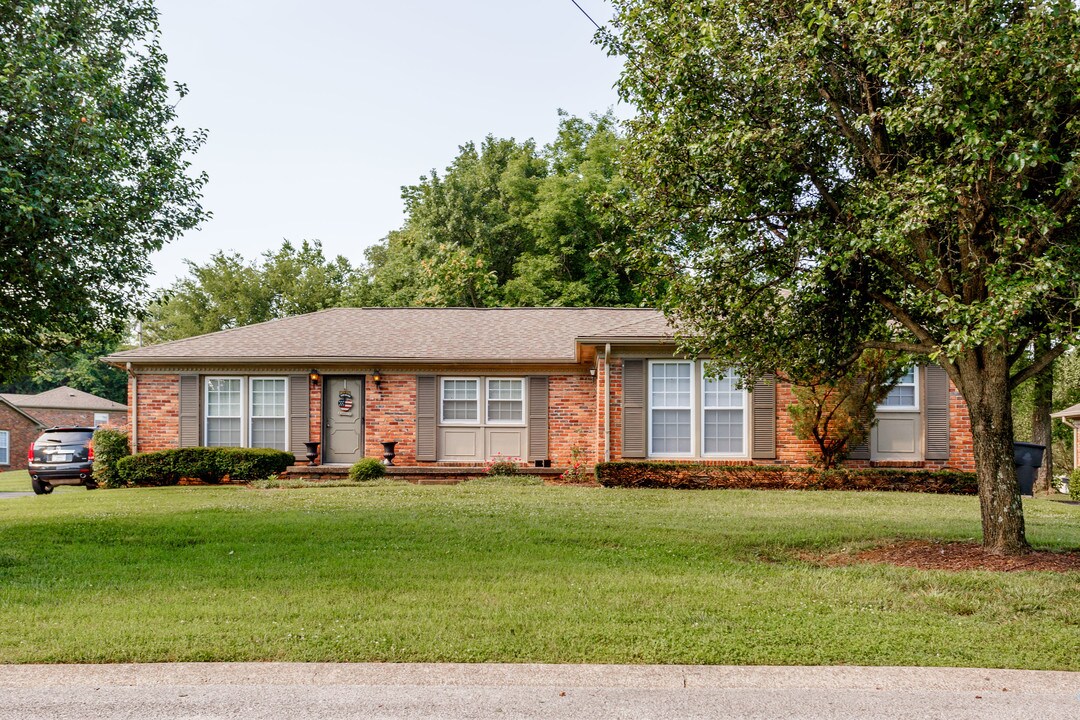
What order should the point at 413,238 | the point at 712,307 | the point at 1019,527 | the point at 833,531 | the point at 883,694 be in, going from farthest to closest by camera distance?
the point at 413,238 < the point at 833,531 < the point at 712,307 < the point at 1019,527 < the point at 883,694

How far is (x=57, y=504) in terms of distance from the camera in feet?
45.3

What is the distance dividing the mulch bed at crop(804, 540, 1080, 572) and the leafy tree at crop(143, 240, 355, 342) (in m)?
31.2

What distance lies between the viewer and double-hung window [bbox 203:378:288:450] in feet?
61.0

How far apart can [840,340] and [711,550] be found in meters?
2.89

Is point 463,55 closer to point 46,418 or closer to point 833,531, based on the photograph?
point 833,531

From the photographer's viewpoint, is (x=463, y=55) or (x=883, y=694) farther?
(x=463, y=55)

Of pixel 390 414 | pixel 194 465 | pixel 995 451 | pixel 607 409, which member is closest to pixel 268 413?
pixel 194 465

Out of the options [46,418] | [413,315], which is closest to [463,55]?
[413,315]

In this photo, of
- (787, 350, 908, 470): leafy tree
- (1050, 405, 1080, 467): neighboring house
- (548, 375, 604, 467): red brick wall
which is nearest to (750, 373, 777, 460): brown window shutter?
(787, 350, 908, 470): leafy tree

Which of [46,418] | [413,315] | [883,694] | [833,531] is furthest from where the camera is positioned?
[46,418]

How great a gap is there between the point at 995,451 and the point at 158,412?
53.5ft

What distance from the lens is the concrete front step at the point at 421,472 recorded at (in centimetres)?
1753

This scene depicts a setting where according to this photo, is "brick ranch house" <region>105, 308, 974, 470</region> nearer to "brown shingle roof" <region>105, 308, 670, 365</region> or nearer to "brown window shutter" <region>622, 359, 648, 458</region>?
"brown shingle roof" <region>105, 308, 670, 365</region>

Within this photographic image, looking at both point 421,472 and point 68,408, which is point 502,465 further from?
point 68,408
